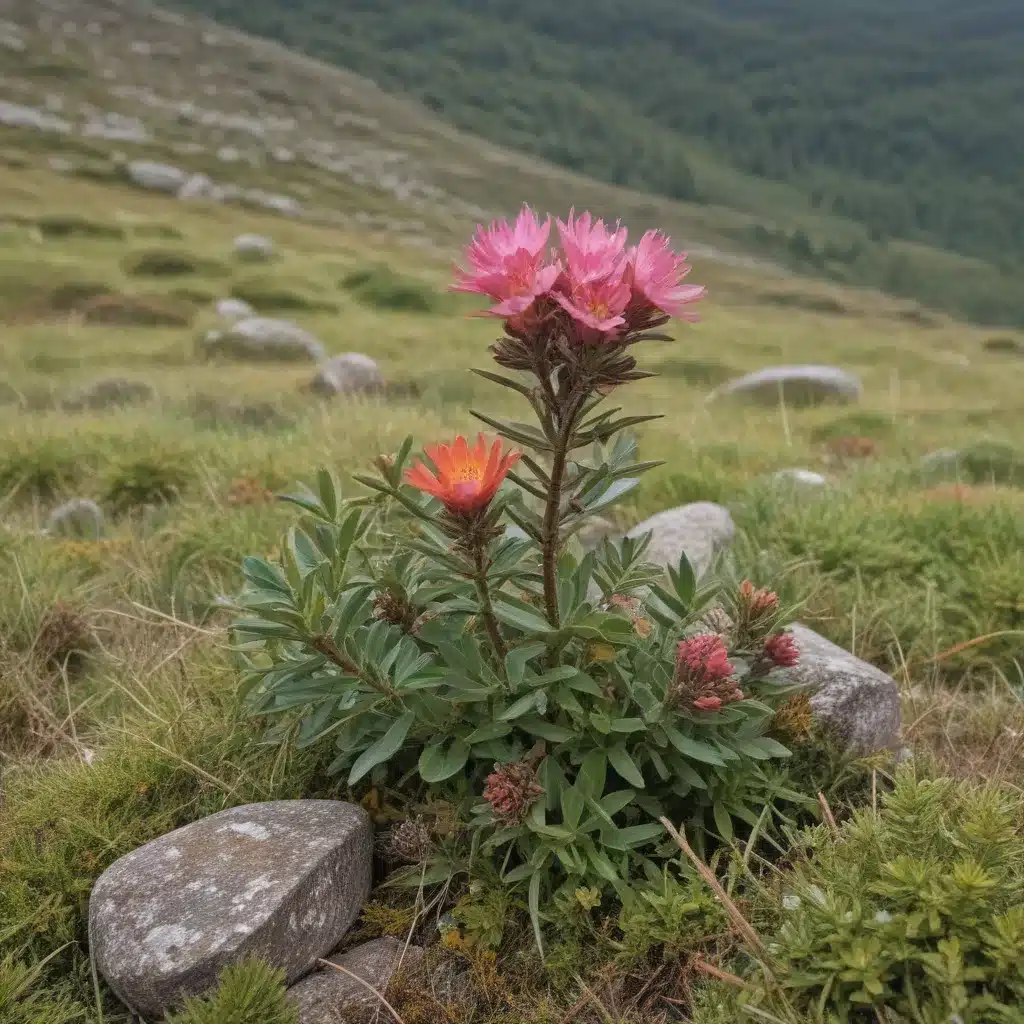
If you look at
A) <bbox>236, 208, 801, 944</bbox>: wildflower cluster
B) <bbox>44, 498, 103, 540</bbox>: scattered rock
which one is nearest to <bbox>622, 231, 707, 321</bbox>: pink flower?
<bbox>236, 208, 801, 944</bbox>: wildflower cluster

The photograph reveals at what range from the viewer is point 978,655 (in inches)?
158

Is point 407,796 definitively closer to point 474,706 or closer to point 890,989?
point 474,706

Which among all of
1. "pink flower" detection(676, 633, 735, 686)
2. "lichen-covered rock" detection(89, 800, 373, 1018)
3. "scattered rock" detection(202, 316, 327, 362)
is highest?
"pink flower" detection(676, 633, 735, 686)

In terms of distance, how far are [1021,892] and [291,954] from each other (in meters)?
1.70

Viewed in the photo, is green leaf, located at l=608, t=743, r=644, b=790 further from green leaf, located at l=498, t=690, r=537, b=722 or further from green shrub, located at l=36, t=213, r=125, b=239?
green shrub, located at l=36, t=213, r=125, b=239

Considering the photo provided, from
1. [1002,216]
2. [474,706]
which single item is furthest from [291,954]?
→ [1002,216]

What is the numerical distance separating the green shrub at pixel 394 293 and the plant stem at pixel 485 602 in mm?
23078

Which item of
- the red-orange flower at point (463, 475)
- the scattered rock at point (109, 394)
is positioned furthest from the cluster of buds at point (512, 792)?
the scattered rock at point (109, 394)

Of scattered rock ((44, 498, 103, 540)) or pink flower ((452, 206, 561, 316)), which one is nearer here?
pink flower ((452, 206, 561, 316))

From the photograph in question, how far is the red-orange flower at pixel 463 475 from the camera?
6.13 ft

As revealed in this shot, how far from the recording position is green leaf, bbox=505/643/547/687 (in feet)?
7.27

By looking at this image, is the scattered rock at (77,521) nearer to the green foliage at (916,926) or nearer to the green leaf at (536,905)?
the green leaf at (536,905)

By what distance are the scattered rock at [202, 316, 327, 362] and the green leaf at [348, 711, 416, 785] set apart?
1536 cm

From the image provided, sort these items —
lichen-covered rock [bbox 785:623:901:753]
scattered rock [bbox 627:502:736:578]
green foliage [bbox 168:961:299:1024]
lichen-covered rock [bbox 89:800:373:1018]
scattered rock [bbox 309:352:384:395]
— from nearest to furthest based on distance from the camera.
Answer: green foliage [bbox 168:961:299:1024]
lichen-covered rock [bbox 89:800:373:1018]
lichen-covered rock [bbox 785:623:901:753]
scattered rock [bbox 627:502:736:578]
scattered rock [bbox 309:352:384:395]
